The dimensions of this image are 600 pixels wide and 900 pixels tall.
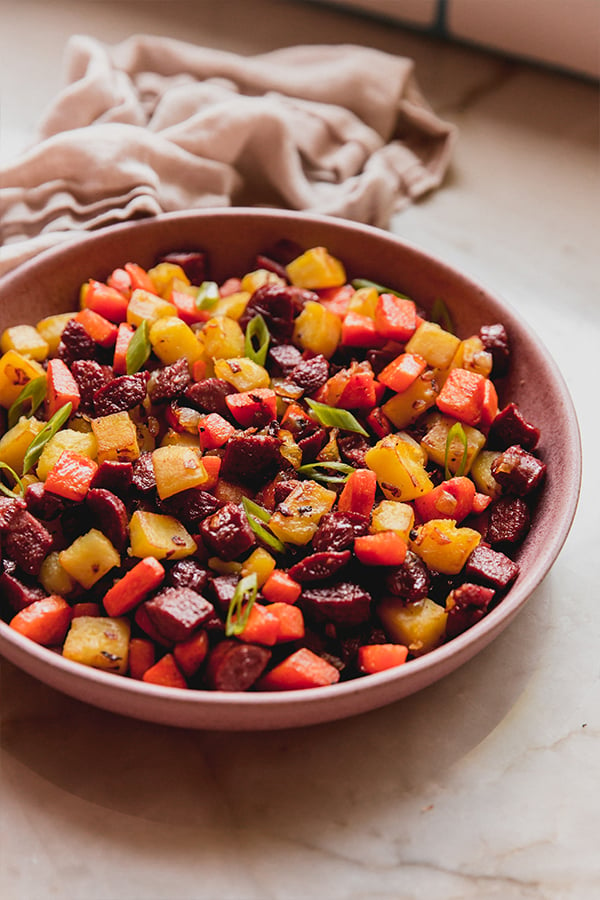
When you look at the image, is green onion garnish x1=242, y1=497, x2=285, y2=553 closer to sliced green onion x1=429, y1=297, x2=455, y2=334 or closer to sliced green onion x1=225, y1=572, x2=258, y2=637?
sliced green onion x1=225, y1=572, x2=258, y2=637

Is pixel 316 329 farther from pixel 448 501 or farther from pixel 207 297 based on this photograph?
pixel 448 501

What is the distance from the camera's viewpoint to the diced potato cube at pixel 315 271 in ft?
8.15

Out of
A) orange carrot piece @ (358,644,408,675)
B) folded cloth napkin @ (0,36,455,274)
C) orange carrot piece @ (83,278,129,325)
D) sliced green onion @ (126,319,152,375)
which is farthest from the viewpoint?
folded cloth napkin @ (0,36,455,274)

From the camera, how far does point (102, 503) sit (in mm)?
1915

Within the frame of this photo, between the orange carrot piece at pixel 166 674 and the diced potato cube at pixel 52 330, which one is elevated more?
the diced potato cube at pixel 52 330

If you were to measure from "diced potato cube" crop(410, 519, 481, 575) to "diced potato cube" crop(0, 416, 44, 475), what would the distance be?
0.90 metres

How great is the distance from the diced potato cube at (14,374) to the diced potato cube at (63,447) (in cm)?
20

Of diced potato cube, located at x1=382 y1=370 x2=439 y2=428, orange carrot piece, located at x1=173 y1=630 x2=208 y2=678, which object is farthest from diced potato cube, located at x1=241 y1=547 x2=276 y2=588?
diced potato cube, located at x1=382 y1=370 x2=439 y2=428

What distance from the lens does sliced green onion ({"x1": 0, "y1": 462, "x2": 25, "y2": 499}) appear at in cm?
204

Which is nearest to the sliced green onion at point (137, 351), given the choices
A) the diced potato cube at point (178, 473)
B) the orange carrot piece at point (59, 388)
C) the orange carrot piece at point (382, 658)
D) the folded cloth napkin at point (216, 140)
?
the orange carrot piece at point (59, 388)

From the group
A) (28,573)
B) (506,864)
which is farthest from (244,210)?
(506,864)

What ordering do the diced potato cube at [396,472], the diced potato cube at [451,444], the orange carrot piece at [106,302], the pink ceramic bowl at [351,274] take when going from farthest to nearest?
the orange carrot piece at [106,302], the diced potato cube at [451,444], the diced potato cube at [396,472], the pink ceramic bowl at [351,274]

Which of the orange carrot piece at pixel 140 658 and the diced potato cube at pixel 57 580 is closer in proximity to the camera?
the orange carrot piece at pixel 140 658

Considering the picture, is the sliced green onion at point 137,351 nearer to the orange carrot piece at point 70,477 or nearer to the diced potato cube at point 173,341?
the diced potato cube at point 173,341
